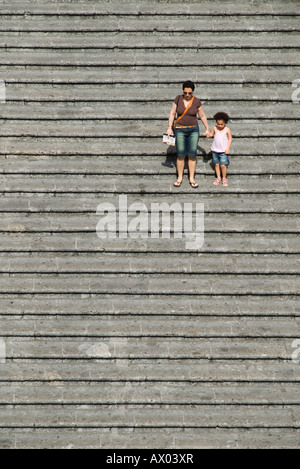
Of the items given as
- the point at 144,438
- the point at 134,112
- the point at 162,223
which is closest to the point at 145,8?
the point at 134,112

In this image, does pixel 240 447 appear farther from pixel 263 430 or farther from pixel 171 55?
pixel 171 55

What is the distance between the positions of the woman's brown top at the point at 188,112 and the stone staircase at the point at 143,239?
76 cm

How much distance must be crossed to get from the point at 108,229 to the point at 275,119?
10.2 ft

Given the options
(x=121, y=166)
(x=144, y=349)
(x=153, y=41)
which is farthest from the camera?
(x=153, y=41)

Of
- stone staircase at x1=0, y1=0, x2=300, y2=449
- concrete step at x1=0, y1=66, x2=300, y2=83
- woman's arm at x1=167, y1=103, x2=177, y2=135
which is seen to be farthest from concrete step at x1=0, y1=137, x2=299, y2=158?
concrete step at x1=0, y1=66, x2=300, y2=83

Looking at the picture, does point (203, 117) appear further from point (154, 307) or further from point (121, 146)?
point (154, 307)

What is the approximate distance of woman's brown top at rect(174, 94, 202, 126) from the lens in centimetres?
1109

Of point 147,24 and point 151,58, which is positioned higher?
point 147,24

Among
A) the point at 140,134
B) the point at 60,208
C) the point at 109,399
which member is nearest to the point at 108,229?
the point at 60,208

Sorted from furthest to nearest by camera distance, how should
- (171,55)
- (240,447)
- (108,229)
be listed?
(171,55) → (108,229) → (240,447)

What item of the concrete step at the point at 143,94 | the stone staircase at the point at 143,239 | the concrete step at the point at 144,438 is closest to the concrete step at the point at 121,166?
the stone staircase at the point at 143,239

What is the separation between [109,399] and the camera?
1050 cm

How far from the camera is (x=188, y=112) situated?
1109 cm

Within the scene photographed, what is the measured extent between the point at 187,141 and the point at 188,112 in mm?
435
